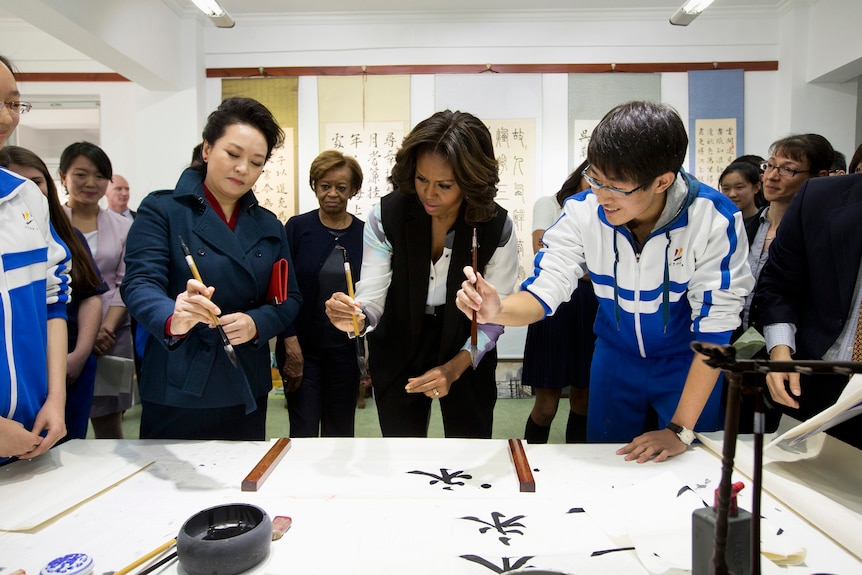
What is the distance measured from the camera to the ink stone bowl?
2.87 feet

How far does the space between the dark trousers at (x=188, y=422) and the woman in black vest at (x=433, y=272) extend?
43 cm

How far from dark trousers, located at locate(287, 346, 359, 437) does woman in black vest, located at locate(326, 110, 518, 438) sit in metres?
0.62

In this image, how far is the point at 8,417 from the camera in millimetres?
1251

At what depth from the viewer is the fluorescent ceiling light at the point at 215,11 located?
367 centimetres

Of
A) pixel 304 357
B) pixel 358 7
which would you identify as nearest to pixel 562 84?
pixel 358 7

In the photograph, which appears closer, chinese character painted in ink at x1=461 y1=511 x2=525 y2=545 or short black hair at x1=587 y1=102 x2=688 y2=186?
chinese character painted in ink at x1=461 y1=511 x2=525 y2=545

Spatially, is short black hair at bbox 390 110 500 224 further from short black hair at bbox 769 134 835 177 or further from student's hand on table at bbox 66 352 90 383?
short black hair at bbox 769 134 835 177

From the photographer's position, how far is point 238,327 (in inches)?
57.7

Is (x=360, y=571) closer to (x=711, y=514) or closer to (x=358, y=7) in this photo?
(x=711, y=514)

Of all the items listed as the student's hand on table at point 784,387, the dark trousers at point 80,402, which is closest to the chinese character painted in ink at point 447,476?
the student's hand on table at point 784,387

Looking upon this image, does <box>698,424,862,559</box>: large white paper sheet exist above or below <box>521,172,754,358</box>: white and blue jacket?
below

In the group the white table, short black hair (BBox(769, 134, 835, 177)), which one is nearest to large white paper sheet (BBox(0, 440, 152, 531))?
the white table

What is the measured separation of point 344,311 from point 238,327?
0.29m

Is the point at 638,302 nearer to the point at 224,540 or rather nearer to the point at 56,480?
the point at 224,540
